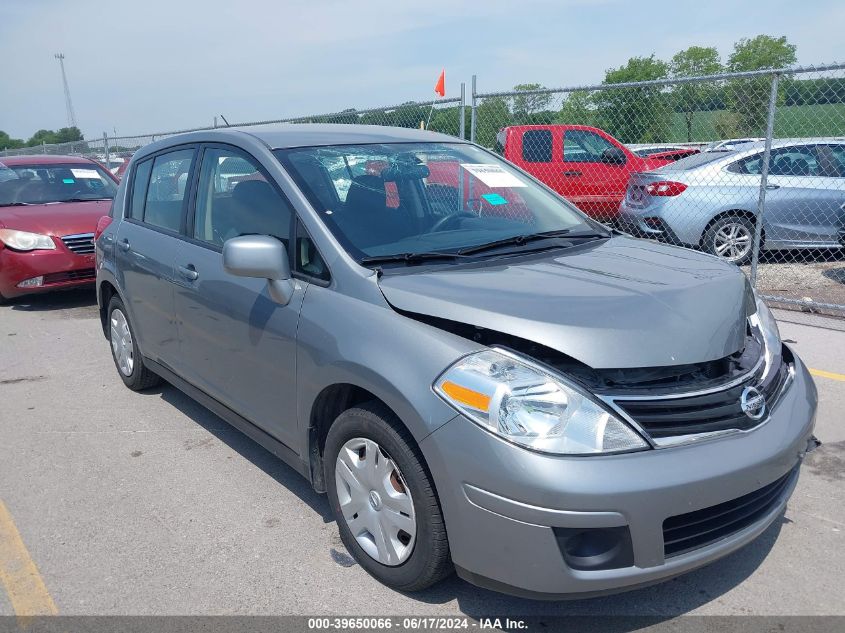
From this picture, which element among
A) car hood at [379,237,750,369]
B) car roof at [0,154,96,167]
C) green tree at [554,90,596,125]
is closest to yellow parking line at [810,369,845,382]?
car hood at [379,237,750,369]

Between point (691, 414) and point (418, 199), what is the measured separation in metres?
1.71

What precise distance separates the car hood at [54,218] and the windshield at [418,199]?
517 cm

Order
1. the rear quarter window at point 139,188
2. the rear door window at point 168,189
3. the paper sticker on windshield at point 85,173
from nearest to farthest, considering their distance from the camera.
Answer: the rear door window at point 168,189
the rear quarter window at point 139,188
the paper sticker on windshield at point 85,173

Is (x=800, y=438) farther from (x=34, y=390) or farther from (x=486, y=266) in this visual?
(x=34, y=390)

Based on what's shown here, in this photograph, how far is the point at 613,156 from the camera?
10.5 m

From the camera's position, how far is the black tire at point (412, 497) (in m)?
2.52

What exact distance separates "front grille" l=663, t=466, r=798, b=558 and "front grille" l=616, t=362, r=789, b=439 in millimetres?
248

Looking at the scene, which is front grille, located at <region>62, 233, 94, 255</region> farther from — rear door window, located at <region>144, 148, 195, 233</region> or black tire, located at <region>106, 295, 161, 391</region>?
rear door window, located at <region>144, 148, 195, 233</region>

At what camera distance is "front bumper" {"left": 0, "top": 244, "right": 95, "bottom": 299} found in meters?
7.81

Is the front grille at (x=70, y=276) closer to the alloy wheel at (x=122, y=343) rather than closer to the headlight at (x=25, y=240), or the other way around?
the headlight at (x=25, y=240)

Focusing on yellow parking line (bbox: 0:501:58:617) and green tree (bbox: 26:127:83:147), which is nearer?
yellow parking line (bbox: 0:501:58:617)

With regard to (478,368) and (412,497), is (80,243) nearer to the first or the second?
(412,497)

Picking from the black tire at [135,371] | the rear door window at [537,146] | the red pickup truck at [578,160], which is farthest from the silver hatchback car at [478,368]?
the rear door window at [537,146]

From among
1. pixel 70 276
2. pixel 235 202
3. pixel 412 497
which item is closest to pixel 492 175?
pixel 235 202
